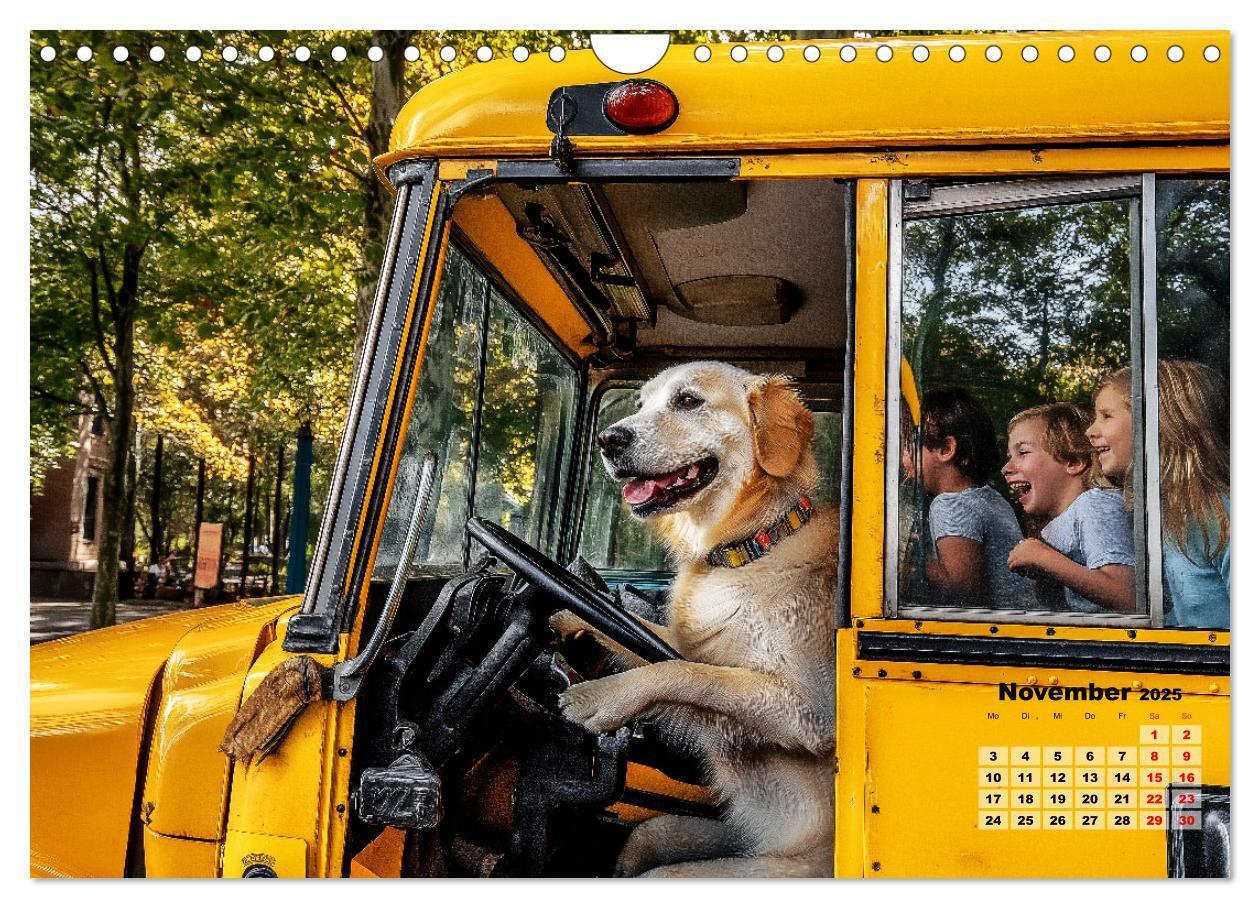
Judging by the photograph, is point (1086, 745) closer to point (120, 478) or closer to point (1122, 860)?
point (1122, 860)

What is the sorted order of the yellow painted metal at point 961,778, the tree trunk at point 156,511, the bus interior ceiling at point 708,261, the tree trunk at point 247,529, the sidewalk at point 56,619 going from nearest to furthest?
the yellow painted metal at point 961,778
the sidewalk at point 56,619
the bus interior ceiling at point 708,261
the tree trunk at point 247,529
the tree trunk at point 156,511

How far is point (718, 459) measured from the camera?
9.45ft

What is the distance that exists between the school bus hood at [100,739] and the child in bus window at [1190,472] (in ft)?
6.39

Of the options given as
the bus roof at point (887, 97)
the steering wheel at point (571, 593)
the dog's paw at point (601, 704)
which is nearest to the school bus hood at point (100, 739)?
the steering wheel at point (571, 593)

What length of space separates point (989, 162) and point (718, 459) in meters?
1.08

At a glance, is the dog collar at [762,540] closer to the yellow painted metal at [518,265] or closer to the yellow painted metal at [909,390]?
the yellow painted metal at [909,390]

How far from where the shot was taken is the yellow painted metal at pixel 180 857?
2.25m

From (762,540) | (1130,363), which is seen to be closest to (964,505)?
(1130,363)

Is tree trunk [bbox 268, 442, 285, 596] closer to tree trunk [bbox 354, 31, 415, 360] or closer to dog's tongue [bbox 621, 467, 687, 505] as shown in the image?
tree trunk [bbox 354, 31, 415, 360]

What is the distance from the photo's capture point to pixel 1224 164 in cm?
207

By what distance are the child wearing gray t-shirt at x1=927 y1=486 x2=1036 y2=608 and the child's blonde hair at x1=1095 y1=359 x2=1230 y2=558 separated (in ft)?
0.79

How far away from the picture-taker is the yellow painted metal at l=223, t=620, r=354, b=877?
2162 mm

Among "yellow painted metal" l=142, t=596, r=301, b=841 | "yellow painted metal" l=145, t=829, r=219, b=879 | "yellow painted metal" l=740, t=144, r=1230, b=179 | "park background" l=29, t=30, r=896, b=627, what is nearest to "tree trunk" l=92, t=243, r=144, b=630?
"park background" l=29, t=30, r=896, b=627

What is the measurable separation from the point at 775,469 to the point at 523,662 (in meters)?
0.87
